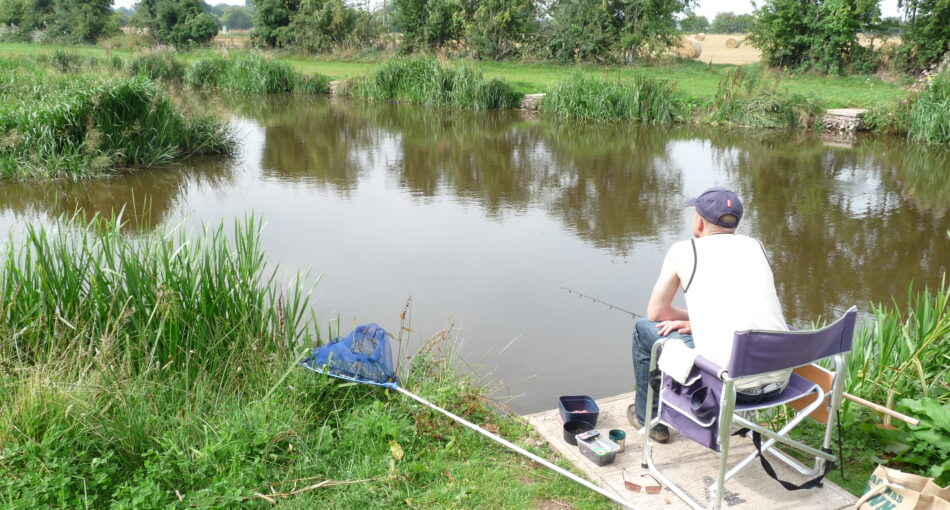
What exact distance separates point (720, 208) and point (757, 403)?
751mm

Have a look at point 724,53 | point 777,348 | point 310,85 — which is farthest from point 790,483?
point 724,53

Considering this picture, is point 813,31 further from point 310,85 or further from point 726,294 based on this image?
point 726,294

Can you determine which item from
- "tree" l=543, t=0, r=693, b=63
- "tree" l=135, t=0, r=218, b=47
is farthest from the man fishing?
"tree" l=135, t=0, r=218, b=47

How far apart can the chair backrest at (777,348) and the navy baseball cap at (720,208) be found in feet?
1.83

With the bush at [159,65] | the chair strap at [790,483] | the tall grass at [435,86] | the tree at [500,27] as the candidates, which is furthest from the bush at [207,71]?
the chair strap at [790,483]

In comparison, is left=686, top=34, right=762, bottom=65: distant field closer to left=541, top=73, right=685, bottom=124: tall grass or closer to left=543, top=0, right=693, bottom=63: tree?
left=543, top=0, right=693, bottom=63: tree

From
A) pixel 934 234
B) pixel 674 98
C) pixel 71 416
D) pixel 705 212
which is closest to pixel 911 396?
pixel 705 212

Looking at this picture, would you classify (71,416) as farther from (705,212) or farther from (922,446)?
(922,446)

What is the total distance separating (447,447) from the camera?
331 centimetres

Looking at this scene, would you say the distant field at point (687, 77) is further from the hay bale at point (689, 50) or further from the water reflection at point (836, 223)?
the water reflection at point (836, 223)

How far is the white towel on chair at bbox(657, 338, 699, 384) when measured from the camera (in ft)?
9.09

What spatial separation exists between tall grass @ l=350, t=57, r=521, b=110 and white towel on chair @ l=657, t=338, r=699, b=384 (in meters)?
16.2

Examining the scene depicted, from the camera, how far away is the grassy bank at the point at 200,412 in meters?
2.88

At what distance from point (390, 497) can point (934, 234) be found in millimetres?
7535
